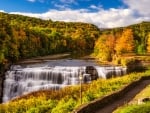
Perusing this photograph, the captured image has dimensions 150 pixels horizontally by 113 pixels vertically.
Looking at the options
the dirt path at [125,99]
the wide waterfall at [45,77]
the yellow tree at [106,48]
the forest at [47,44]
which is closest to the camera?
the dirt path at [125,99]

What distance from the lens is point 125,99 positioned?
35344 mm

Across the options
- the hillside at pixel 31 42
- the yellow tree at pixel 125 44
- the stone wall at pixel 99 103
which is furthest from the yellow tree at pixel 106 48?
the stone wall at pixel 99 103

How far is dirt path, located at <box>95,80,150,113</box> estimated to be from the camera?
30.1m

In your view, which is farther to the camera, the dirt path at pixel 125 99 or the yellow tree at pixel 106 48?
the yellow tree at pixel 106 48

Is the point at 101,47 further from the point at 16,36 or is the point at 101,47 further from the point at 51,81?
the point at 51,81

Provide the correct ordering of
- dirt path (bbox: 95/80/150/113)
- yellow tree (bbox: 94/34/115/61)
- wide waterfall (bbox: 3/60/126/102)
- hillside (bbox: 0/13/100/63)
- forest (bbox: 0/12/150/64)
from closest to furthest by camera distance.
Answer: dirt path (bbox: 95/80/150/113)
wide waterfall (bbox: 3/60/126/102)
hillside (bbox: 0/13/100/63)
forest (bbox: 0/12/150/64)
yellow tree (bbox: 94/34/115/61)

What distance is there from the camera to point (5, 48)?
86.1 meters

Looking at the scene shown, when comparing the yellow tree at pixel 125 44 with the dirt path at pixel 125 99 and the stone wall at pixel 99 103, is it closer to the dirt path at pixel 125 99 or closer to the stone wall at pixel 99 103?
the dirt path at pixel 125 99

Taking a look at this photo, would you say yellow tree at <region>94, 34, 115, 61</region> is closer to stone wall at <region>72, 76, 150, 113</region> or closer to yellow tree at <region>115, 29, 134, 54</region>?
yellow tree at <region>115, 29, 134, 54</region>

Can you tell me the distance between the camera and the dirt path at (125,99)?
98.8ft

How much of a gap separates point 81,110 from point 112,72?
3948 cm

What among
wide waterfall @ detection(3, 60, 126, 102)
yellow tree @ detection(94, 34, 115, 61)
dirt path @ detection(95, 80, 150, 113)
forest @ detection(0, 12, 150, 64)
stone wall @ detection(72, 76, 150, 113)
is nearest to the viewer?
stone wall @ detection(72, 76, 150, 113)

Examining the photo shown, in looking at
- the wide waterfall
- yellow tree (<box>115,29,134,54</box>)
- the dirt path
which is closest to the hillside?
the wide waterfall

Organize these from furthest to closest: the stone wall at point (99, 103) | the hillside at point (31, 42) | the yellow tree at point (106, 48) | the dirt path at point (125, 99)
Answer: the yellow tree at point (106, 48) → the hillside at point (31, 42) → the dirt path at point (125, 99) → the stone wall at point (99, 103)
